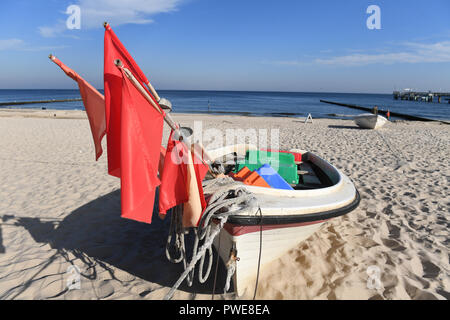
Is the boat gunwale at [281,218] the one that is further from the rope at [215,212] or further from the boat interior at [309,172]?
the boat interior at [309,172]

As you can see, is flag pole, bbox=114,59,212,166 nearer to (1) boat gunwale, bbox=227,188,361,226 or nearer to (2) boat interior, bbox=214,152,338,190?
(1) boat gunwale, bbox=227,188,361,226

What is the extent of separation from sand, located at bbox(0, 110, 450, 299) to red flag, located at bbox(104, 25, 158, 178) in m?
1.70

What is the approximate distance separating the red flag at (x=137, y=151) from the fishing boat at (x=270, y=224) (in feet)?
2.73

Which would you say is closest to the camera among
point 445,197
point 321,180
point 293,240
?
point 293,240

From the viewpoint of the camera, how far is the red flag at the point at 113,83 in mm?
2246

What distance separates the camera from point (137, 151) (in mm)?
2182

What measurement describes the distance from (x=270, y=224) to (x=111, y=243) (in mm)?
2575

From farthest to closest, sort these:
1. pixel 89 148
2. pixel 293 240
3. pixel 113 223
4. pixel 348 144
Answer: pixel 348 144, pixel 89 148, pixel 113 223, pixel 293 240

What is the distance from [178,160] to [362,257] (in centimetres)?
285

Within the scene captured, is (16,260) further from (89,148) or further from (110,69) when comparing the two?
(89,148)

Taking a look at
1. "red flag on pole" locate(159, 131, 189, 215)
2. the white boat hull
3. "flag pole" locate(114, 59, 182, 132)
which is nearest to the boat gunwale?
the white boat hull

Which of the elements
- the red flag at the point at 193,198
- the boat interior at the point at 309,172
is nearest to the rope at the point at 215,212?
the red flag at the point at 193,198
